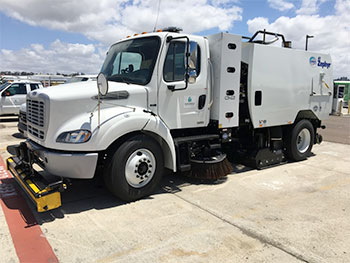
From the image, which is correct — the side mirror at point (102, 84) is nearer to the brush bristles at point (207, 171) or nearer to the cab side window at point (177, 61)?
the cab side window at point (177, 61)

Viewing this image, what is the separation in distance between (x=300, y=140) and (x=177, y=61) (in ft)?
14.8

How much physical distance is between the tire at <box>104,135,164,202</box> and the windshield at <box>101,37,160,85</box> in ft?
3.39

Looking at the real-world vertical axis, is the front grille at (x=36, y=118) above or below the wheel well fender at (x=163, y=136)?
above

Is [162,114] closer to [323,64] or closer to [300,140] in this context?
[300,140]

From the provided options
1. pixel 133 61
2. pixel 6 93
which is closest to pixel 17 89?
pixel 6 93

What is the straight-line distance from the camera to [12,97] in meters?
14.6

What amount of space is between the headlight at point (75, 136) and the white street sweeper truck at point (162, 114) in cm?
1

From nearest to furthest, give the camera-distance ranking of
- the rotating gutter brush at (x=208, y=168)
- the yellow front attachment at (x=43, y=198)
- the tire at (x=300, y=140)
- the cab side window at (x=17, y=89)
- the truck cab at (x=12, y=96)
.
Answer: the yellow front attachment at (x=43, y=198), the rotating gutter brush at (x=208, y=168), the tire at (x=300, y=140), the truck cab at (x=12, y=96), the cab side window at (x=17, y=89)

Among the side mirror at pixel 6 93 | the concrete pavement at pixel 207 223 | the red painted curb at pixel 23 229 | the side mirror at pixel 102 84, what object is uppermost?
the side mirror at pixel 102 84

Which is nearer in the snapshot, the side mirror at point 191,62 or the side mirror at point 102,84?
the side mirror at point 102,84

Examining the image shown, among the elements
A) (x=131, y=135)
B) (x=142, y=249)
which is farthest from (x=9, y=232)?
(x=131, y=135)

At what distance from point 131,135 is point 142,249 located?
1.71m

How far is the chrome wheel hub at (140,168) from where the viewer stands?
14.5ft

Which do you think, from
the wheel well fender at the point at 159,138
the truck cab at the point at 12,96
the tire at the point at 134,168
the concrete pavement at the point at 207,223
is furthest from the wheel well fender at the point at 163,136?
the truck cab at the point at 12,96
